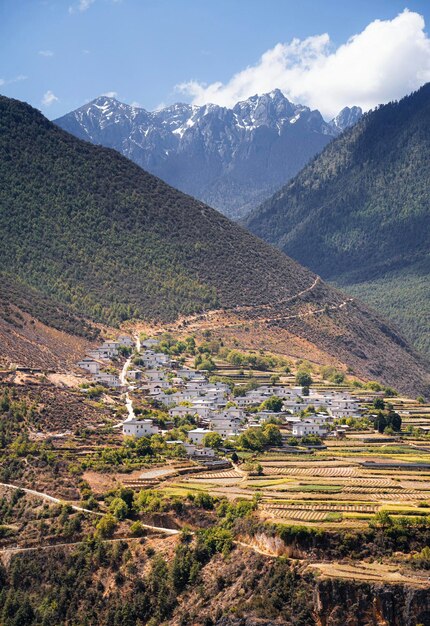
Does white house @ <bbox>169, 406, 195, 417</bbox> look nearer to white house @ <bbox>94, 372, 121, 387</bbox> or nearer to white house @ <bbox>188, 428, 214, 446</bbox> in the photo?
white house @ <bbox>188, 428, 214, 446</bbox>

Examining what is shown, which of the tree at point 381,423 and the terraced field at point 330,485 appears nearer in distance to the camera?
the terraced field at point 330,485

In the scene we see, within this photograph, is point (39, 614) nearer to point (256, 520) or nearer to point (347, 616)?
point (256, 520)

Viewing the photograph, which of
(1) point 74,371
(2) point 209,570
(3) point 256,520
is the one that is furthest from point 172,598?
(1) point 74,371

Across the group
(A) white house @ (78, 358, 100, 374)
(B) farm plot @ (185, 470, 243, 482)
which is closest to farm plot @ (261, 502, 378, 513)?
(B) farm plot @ (185, 470, 243, 482)

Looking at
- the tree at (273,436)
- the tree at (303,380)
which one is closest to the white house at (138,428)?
the tree at (273,436)

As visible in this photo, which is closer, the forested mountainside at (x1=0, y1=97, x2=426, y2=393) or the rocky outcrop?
the rocky outcrop

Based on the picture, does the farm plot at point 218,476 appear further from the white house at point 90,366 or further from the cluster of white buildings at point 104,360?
the white house at point 90,366
